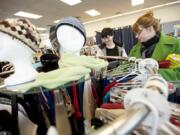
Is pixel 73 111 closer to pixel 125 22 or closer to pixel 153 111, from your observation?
pixel 153 111

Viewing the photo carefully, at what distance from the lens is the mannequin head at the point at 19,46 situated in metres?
0.74

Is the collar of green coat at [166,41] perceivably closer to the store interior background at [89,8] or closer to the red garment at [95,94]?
the red garment at [95,94]

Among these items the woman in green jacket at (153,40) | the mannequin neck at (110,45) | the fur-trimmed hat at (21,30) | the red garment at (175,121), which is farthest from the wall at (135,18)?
the red garment at (175,121)

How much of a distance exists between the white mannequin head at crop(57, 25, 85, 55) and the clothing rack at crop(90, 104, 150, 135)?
0.71 m

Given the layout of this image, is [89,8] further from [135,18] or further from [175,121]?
[175,121]

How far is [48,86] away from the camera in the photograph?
0.59 m

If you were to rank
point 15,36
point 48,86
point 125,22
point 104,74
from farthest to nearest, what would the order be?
point 125,22 < point 104,74 < point 15,36 < point 48,86

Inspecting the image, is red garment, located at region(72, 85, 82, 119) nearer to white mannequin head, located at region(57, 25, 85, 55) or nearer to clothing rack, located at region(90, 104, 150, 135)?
white mannequin head, located at region(57, 25, 85, 55)

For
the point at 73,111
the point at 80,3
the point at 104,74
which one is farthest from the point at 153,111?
the point at 80,3

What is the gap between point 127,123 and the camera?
258 millimetres

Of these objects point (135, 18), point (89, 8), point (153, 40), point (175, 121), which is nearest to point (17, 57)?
point (175, 121)

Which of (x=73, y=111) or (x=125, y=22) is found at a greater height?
(x=125, y=22)

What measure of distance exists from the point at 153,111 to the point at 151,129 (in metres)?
0.03

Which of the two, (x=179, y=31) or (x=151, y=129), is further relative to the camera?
(x=179, y=31)
